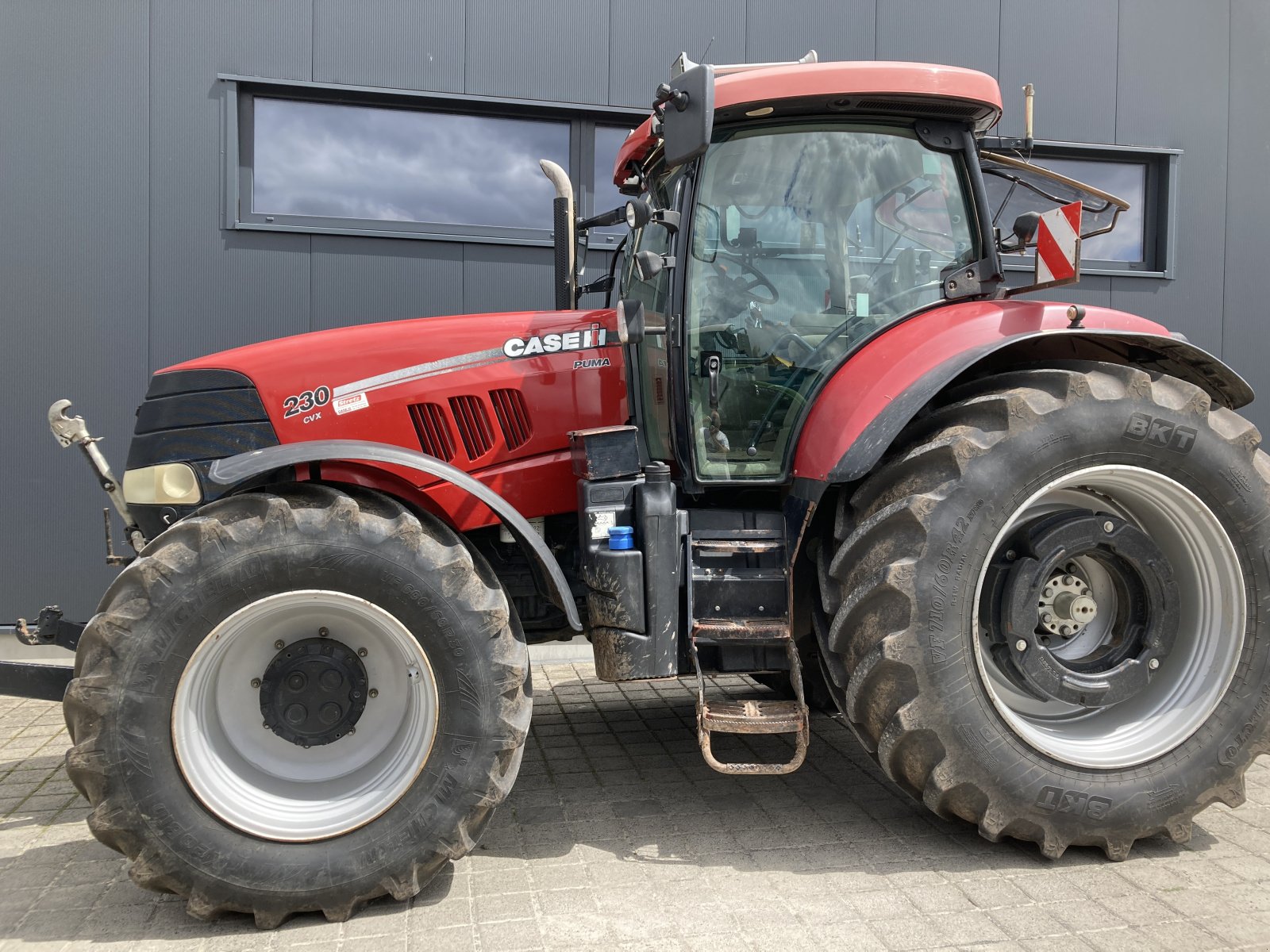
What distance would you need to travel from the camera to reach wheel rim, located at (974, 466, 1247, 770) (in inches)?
113

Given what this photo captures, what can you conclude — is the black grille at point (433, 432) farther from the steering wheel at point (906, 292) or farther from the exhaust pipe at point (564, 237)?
the steering wheel at point (906, 292)

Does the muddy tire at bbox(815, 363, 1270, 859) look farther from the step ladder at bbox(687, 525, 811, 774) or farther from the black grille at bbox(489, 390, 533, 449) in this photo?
the black grille at bbox(489, 390, 533, 449)

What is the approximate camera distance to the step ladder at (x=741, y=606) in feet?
9.46

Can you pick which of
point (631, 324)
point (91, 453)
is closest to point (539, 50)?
point (631, 324)

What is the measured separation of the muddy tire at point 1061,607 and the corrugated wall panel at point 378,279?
138 inches

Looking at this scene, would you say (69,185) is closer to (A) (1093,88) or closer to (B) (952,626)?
(B) (952,626)

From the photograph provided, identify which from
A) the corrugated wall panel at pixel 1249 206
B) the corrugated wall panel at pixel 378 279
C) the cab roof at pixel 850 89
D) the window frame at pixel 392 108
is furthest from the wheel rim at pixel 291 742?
the corrugated wall panel at pixel 1249 206

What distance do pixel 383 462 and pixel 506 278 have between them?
3264mm

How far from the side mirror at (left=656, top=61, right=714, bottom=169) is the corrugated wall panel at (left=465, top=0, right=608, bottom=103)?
3.35 meters

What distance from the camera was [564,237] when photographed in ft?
11.2

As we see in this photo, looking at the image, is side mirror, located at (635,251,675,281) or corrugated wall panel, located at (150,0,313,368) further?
corrugated wall panel, located at (150,0,313,368)

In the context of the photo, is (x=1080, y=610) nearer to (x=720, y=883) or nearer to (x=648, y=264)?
(x=720, y=883)

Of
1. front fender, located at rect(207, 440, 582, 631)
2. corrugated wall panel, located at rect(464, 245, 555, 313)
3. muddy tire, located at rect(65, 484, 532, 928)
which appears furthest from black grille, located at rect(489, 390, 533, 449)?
corrugated wall panel, located at rect(464, 245, 555, 313)

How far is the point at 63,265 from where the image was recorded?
17.4 feet
